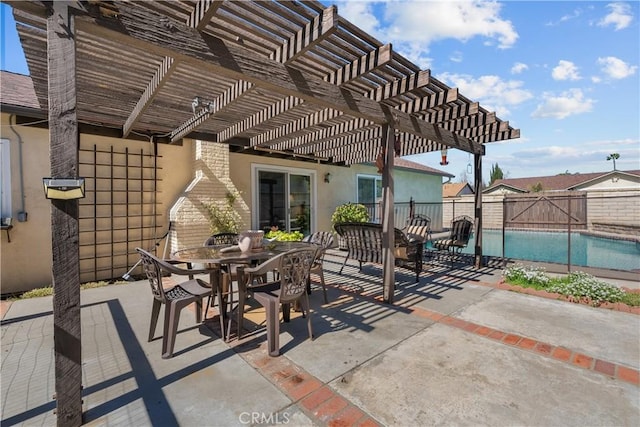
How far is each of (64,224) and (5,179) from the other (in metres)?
4.39

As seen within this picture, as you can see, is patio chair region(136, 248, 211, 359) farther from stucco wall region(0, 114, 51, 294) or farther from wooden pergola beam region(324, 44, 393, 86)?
stucco wall region(0, 114, 51, 294)

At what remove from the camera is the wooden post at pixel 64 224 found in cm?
175

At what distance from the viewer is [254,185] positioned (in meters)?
7.54

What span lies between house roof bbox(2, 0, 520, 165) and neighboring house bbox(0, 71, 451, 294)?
1.96ft

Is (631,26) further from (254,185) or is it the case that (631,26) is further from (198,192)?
(198,192)

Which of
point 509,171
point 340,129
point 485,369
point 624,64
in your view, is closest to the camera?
point 485,369

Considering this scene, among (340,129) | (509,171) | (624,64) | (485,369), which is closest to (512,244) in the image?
(624,64)

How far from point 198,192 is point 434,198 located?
40.3 feet

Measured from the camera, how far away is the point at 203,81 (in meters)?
3.49

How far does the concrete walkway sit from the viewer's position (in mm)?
1919

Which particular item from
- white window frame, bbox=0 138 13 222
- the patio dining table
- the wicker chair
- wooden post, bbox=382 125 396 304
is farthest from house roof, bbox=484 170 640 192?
white window frame, bbox=0 138 13 222

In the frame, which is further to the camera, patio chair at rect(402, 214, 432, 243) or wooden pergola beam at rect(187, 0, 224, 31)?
patio chair at rect(402, 214, 432, 243)

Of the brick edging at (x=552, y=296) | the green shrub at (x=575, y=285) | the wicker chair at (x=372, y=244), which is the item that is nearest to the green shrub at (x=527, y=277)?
the green shrub at (x=575, y=285)

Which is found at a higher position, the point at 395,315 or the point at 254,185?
the point at 254,185
